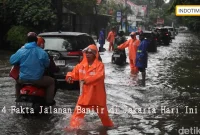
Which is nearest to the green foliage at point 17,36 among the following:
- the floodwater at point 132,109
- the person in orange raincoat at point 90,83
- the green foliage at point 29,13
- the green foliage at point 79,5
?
the green foliage at point 29,13

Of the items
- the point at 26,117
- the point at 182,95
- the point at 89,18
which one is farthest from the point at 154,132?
the point at 89,18

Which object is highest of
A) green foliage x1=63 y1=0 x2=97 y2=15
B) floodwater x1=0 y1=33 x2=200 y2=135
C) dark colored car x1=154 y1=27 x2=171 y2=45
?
green foliage x1=63 y1=0 x2=97 y2=15

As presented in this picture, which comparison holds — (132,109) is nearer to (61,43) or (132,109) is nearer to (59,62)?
(59,62)

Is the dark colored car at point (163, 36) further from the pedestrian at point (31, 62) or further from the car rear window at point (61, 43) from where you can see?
the pedestrian at point (31, 62)

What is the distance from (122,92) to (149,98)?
1.09 m

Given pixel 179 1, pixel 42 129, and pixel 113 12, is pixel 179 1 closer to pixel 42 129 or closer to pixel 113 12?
pixel 42 129

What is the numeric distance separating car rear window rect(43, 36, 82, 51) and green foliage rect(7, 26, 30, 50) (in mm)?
11088

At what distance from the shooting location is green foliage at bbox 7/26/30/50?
21.1m

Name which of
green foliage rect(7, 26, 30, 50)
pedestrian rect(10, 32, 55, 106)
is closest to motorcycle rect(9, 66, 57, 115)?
pedestrian rect(10, 32, 55, 106)

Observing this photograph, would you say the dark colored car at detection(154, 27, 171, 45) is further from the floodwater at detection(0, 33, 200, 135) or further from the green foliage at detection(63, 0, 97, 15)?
the floodwater at detection(0, 33, 200, 135)

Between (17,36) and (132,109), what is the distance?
13673 mm

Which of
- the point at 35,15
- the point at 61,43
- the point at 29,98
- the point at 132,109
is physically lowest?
the point at 132,109

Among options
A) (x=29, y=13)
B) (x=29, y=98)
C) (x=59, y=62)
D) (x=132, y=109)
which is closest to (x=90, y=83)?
(x=29, y=98)

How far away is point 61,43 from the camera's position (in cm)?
1040
